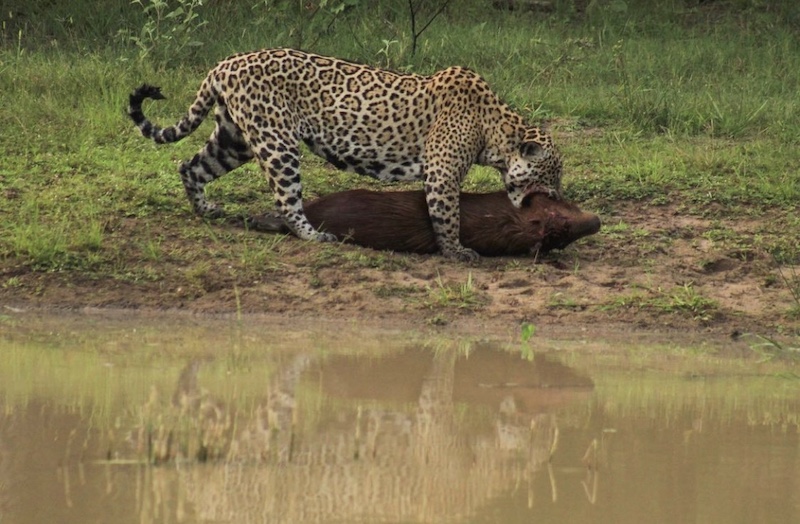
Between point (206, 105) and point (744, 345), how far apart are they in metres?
3.26

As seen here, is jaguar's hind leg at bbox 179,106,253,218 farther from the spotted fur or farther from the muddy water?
the muddy water

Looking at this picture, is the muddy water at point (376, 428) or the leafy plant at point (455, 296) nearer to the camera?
the muddy water at point (376, 428)

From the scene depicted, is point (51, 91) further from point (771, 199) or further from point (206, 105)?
point (771, 199)

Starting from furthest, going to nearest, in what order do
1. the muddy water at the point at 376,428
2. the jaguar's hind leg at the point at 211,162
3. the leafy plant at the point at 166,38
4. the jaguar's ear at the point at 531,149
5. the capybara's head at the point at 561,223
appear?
the leafy plant at the point at 166,38 < the jaguar's hind leg at the point at 211,162 < the jaguar's ear at the point at 531,149 < the capybara's head at the point at 561,223 < the muddy water at the point at 376,428

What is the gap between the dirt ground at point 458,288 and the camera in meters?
7.12

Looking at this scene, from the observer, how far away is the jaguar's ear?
7.96 metres

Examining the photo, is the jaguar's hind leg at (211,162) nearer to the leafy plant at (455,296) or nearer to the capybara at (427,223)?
the capybara at (427,223)

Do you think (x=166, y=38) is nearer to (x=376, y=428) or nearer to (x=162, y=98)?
(x=162, y=98)

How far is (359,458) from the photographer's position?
4480mm

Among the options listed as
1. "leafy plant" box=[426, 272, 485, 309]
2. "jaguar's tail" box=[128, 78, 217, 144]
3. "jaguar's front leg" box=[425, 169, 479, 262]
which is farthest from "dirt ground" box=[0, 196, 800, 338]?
"jaguar's tail" box=[128, 78, 217, 144]

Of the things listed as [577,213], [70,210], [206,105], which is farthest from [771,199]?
[70,210]

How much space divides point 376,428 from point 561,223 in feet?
10.5

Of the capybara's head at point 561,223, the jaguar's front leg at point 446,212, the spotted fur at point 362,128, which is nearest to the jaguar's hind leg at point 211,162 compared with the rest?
the spotted fur at point 362,128

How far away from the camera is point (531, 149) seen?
799 centimetres
